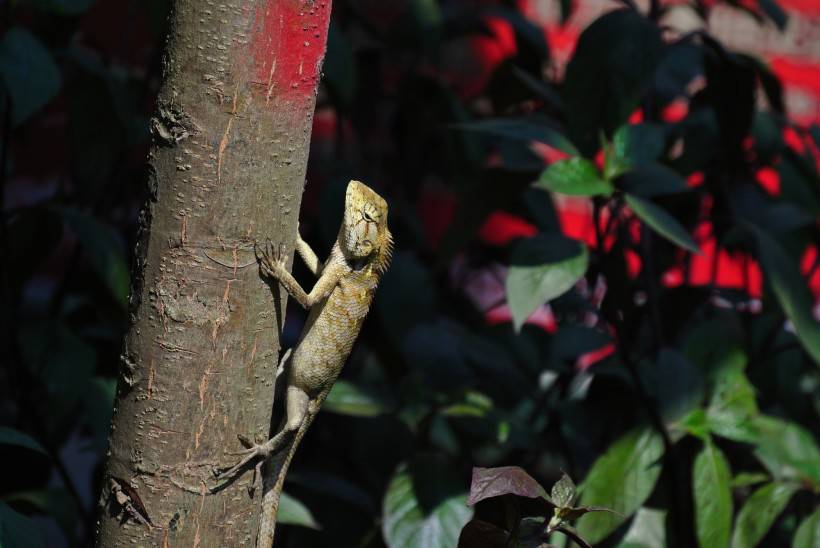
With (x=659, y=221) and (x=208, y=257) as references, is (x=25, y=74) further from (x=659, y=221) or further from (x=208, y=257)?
(x=659, y=221)

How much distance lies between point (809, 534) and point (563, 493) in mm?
914

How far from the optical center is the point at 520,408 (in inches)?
101

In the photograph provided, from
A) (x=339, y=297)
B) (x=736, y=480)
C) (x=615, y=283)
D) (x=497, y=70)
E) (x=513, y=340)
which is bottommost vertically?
(x=736, y=480)

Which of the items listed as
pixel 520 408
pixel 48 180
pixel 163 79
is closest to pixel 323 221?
pixel 520 408

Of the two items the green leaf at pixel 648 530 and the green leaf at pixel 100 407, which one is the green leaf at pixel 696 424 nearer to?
the green leaf at pixel 648 530

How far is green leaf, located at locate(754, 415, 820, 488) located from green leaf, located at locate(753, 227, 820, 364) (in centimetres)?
19

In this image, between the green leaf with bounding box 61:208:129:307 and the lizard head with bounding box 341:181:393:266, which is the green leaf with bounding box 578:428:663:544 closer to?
the lizard head with bounding box 341:181:393:266

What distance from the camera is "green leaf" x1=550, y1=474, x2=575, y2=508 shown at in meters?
1.24

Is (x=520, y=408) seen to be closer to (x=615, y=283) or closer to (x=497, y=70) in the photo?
(x=615, y=283)

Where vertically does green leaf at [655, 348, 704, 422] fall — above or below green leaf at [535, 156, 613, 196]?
A: below

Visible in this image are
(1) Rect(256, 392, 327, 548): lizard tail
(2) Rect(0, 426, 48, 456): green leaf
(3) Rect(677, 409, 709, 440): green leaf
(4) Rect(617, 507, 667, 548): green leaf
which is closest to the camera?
(2) Rect(0, 426, 48, 456): green leaf

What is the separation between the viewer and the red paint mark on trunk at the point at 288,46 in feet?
3.83

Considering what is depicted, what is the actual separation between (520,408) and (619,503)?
0.72 meters

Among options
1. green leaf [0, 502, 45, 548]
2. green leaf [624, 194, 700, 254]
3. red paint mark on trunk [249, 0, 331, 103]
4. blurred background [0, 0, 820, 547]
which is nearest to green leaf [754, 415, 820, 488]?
blurred background [0, 0, 820, 547]
